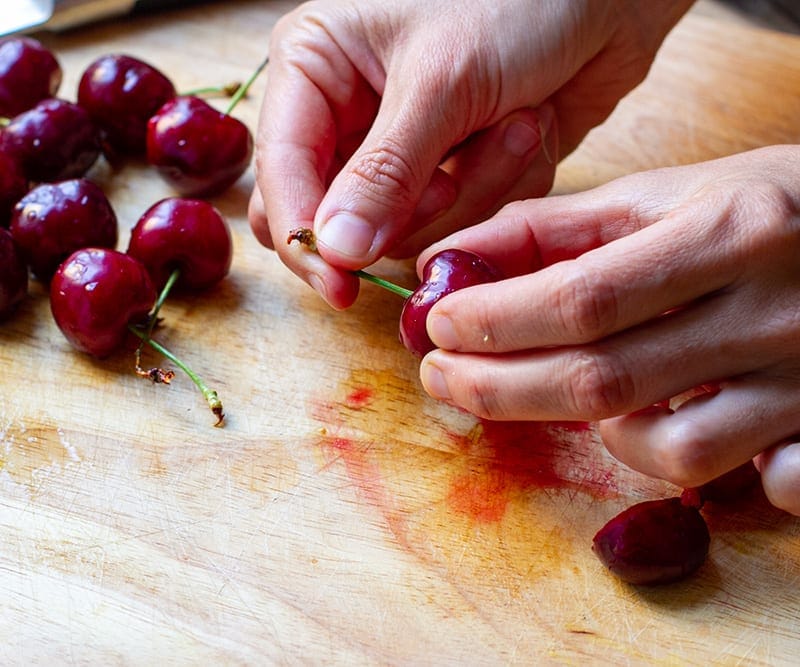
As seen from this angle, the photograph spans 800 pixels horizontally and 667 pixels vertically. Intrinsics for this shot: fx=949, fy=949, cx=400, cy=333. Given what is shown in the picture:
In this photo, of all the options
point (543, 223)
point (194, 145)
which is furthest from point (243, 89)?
point (543, 223)

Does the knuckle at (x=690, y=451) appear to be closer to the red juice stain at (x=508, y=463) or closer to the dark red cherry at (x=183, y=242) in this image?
the red juice stain at (x=508, y=463)

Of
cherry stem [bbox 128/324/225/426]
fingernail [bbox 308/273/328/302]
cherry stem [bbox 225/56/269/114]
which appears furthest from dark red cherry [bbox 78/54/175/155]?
fingernail [bbox 308/273/328/302]

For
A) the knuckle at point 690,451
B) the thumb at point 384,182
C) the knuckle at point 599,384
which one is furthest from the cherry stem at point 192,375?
the knuckle at point 690,451

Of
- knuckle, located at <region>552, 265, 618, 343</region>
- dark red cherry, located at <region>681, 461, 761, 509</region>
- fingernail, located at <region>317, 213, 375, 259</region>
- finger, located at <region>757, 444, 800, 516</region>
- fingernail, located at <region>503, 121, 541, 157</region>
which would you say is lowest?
dark red cherry, located at <region>681, 461, 761, 509</region>

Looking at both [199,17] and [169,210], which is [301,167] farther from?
[199,17]

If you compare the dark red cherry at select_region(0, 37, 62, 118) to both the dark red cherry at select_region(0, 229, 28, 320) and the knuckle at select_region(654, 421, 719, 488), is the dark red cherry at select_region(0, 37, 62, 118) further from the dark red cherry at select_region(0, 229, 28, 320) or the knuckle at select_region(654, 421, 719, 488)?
the knuckle at select_region(654, 421, 719, 488)

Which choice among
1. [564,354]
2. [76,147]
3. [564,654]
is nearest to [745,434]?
[564,354]
